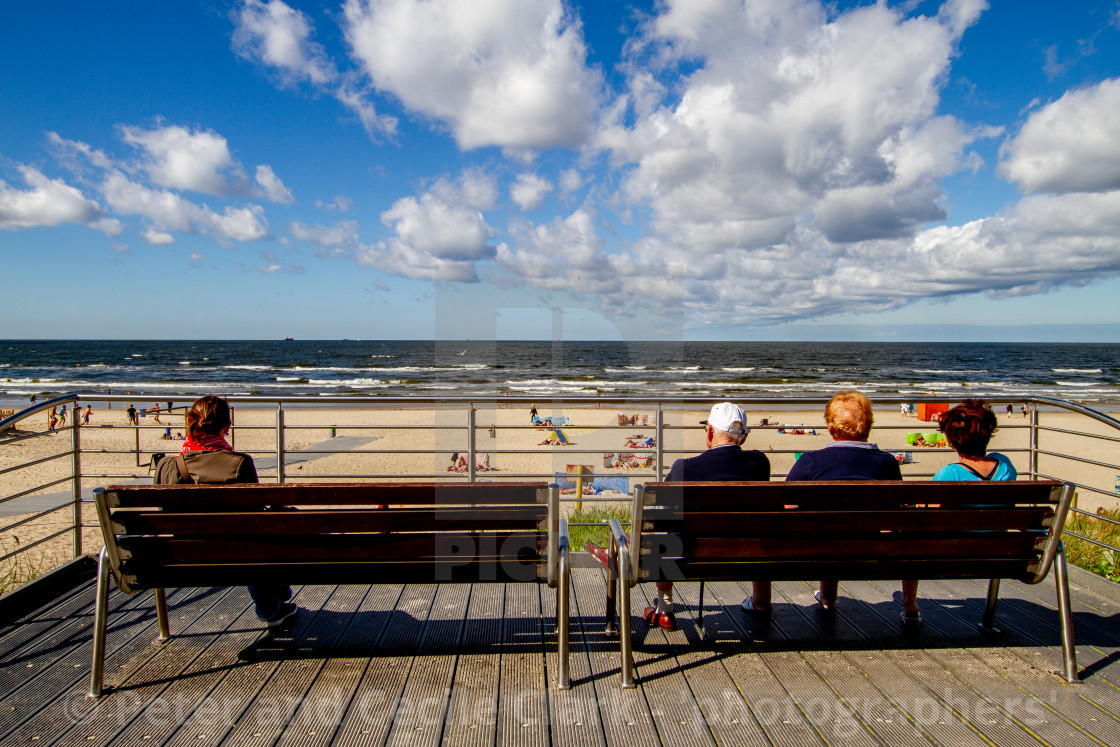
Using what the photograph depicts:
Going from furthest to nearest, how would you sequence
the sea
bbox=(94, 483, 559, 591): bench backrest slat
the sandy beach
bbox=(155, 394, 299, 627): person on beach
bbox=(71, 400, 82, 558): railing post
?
the sea < the sandy beach < bbox=(71, 400, 82, 558): railing post < bbox=(155, 394, 299, 627): person on beach < bbox=(94, 483, 559, 591): bench backrest slat

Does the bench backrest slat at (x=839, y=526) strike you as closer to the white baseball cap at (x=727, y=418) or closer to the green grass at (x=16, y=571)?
the white baseball cap at (x=727, y=418)

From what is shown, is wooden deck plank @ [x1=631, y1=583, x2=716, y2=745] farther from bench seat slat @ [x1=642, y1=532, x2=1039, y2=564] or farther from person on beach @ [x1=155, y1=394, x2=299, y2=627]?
person on beach @ [x1=155, y1=394, x2=299, y2=627]

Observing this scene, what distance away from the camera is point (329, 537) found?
221 cm

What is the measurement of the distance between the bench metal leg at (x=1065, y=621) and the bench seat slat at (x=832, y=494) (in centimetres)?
38

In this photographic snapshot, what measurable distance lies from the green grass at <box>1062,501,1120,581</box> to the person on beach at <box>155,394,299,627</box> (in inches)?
172

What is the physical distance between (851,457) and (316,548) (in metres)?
2.11

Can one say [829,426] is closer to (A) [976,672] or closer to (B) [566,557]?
(A) [976,672]

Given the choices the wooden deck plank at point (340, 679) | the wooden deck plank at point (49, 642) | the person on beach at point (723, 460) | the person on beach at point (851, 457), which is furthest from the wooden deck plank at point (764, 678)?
the wooden deck plank at point (49, 642)

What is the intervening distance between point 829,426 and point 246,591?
9.61ft

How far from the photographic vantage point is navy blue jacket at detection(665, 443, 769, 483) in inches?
100

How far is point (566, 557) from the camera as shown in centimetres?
219

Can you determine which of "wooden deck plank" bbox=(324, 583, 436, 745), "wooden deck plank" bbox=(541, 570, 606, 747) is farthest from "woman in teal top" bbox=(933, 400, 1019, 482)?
"wooden deck plank" bbox=(324, 583, 436, 745)

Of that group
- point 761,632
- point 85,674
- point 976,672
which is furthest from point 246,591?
point 976,672

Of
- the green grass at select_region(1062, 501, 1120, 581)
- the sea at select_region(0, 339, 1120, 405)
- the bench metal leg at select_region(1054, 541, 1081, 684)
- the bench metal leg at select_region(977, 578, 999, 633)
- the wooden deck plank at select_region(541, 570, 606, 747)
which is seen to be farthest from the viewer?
the sea at select_region(0, 339, 1120, 405)
